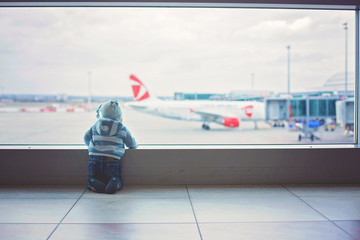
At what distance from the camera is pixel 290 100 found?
56.0 ft

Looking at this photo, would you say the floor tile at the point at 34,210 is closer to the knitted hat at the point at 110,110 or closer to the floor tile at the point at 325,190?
the knitted hat at the point at 110,110

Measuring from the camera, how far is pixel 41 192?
11.4 feet

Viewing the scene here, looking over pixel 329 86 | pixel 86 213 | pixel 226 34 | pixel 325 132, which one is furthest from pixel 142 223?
pixel 325 132

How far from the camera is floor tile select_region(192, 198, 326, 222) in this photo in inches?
105

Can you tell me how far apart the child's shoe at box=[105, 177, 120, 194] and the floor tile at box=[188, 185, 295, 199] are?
0.86 m

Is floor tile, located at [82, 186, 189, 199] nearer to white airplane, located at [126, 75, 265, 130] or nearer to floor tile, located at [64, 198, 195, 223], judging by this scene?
floor tile, located at [64, 198, 195, 223]

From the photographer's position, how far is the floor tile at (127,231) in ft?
7.29

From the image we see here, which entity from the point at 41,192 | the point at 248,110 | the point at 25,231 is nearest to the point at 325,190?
the point at 25,231

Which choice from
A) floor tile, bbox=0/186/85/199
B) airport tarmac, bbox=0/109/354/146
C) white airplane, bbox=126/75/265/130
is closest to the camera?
floor tile, bbox=0/186/85/199

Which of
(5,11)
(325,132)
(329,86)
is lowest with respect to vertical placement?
(325,132)

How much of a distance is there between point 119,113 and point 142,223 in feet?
5.22

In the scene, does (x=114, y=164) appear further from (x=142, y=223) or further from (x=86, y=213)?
(x=142, y=223)

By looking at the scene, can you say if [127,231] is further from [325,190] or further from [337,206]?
[325,190]

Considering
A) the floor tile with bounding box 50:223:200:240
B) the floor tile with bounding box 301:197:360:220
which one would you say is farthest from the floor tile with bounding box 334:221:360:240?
the floor tile with bounding box 50:223:200:240
